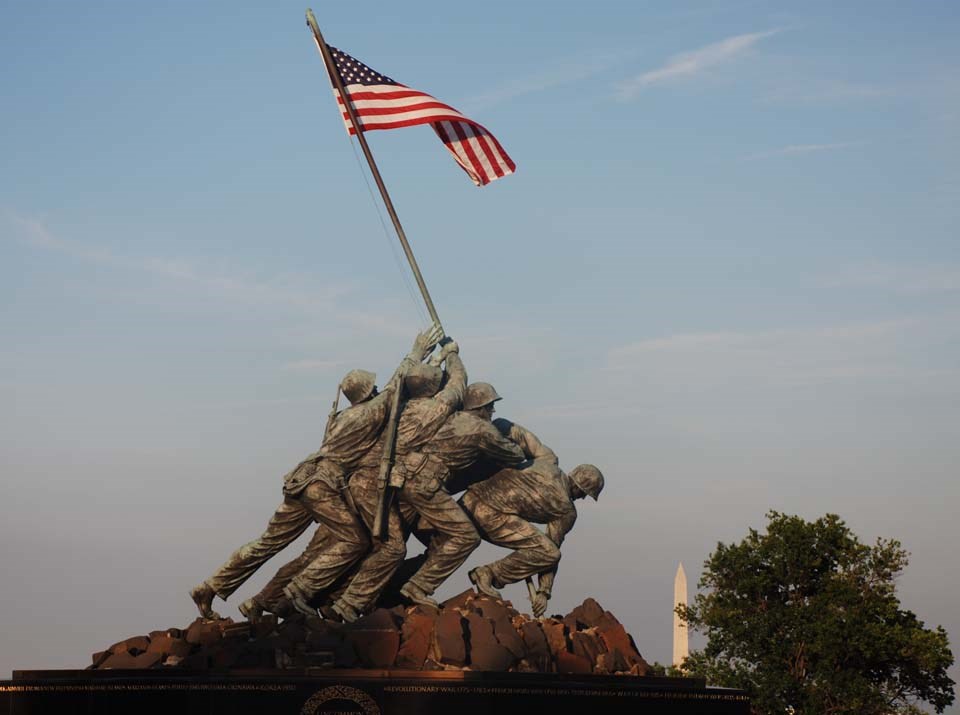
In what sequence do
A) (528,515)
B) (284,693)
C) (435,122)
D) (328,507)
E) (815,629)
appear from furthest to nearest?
(815,629) < (435,122) < (528,515) < (328,507) < (284,693)

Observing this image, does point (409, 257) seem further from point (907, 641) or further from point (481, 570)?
point (907, 641)

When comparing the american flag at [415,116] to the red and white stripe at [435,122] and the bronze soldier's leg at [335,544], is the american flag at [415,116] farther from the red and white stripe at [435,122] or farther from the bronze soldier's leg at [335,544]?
the bronze soldier's leg at [335,544]

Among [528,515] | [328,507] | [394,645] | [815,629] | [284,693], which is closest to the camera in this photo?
[284,693]

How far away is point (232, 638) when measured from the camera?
2706cm

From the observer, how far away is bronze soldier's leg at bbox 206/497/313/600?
28.4 m

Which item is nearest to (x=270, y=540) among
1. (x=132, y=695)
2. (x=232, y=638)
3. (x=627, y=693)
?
(x=232, y=638)

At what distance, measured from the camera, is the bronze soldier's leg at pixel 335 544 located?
92.2 ft

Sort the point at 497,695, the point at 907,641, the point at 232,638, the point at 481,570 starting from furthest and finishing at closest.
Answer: the point at 907,641
the point at 481,570
the point at 232,638
the point at 497,695

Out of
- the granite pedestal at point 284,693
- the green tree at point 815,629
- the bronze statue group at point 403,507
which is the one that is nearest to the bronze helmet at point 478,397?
the bronze statue group at point 403,507

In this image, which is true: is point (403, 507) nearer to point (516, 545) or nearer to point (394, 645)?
point (516, 545)

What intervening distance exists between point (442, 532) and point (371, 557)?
1162mm

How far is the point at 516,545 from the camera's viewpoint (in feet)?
94.9

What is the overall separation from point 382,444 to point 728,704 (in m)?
6.48

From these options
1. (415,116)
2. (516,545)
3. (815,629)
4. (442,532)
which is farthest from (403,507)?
(815,629)
